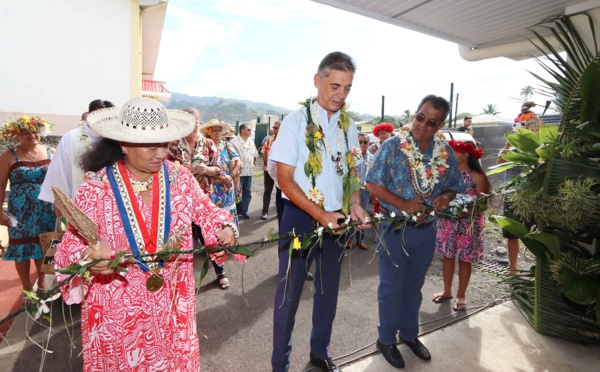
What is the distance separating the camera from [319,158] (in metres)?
2.30

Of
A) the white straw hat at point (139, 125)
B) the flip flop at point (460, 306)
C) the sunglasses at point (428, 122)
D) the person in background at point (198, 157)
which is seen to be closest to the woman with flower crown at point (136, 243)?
the white straw hat at point (139, 125)

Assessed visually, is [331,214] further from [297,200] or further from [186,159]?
[186,159]

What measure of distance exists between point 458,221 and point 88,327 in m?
3.64

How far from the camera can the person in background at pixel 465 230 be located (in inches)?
144

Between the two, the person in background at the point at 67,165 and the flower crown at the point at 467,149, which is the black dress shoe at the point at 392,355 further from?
the person in background at the point at 67,165

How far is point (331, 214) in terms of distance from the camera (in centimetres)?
200

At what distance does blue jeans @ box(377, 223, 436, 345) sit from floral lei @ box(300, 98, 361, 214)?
0.51 meters

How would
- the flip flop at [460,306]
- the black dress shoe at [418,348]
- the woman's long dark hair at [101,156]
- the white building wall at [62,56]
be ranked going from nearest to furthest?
the woman's long dark hair at [101,156]
the black dress shoe at [418,348]
the flip flop at [460,306]
the white building wall at [62,56]

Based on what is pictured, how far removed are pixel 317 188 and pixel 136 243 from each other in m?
1.21

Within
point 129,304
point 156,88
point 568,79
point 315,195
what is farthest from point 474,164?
point 156,88

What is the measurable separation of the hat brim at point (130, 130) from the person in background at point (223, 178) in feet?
6.67

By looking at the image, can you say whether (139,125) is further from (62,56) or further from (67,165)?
(62,56)

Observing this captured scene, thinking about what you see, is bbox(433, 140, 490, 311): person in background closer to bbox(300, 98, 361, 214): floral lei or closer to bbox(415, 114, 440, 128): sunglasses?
bbox(415, 114, 440, 128): sunglasses

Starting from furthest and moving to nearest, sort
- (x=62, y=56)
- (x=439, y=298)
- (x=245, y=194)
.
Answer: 1. (x=245, y=194)
2. (x=62, y=56)
3. (x=439, y=298)
